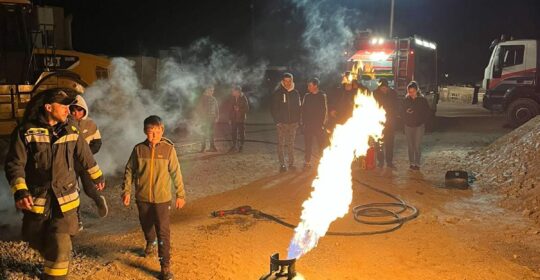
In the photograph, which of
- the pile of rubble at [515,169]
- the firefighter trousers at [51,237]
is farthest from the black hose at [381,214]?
the firefighter trousers at [51,237]

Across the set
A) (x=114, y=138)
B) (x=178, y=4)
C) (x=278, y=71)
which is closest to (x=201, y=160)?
(x=114, y=138)

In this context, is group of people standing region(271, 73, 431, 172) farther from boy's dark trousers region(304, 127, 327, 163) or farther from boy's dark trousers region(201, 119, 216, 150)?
boy's dark trousers region(201, 119, 216, 150)

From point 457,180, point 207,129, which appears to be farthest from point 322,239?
point 207,129

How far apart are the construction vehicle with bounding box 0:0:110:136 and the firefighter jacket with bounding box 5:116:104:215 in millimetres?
7042

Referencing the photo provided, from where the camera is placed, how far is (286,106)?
991cm

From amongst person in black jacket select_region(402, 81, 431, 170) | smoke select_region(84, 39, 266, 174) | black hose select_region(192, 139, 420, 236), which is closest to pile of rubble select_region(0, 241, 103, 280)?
black hose select_region(192, 139, 420, 236)

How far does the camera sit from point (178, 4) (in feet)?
122

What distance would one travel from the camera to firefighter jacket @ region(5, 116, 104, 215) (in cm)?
388

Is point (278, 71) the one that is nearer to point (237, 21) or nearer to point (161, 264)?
point (237, 21)

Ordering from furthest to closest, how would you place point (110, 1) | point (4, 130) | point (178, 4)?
1. point (178, 4)
2. point (110, 1)
3. point (4, 130)

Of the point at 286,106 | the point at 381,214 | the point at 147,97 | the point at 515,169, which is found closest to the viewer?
the point at 381,214

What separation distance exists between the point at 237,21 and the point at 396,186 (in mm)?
31860

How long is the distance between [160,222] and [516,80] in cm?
1616

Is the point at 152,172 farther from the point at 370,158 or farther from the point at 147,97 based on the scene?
the point at 147,97
